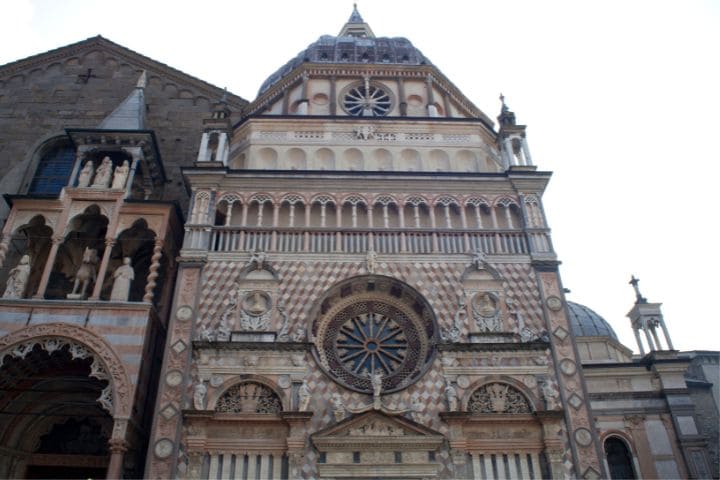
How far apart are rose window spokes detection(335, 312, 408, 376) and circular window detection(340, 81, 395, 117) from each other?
9377 mm

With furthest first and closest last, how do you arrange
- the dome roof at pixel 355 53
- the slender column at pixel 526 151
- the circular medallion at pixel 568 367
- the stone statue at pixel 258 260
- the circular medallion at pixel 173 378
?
the dome roof at pixel 355 53
the slender column at pixel 526 151
the stone statue at pixel 258 260
the circular medallion at pixel 568 367
the circular medallion at pixel 173 378

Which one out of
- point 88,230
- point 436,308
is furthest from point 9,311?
point 436,308

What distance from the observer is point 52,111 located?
81.6ft

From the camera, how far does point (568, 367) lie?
15.8 meters


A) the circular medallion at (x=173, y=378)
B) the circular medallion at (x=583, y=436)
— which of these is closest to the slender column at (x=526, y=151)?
the circular medallion at (x=583, y=436)

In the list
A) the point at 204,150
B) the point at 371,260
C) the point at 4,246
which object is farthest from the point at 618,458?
the point at 4,246

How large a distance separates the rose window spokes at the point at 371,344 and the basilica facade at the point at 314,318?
0.19 feet

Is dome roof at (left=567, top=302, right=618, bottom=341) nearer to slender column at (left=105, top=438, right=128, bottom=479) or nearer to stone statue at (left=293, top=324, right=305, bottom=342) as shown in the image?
stone statue at (left=293, top=324, right=305, bottom=342)

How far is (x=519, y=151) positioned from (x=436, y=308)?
23.3ft

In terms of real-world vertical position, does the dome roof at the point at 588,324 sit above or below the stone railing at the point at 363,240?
above

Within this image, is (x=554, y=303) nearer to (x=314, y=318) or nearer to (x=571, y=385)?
(x=571, y=385)

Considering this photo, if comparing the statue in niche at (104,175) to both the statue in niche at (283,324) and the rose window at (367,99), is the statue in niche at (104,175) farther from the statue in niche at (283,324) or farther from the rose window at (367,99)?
the rose window at (367,99)

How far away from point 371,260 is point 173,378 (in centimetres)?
650

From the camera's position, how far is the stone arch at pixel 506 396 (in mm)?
15289
